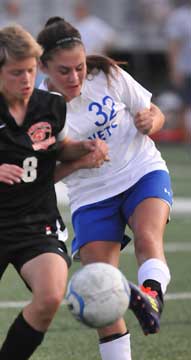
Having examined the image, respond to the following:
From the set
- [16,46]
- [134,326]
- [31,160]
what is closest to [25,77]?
[16,46]

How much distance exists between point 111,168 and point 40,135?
0.93 metres

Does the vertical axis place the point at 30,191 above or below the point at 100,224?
above

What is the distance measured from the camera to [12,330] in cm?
539

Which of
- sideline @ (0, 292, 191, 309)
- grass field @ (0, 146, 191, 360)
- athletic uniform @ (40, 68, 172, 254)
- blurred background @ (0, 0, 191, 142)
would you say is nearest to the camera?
athletic uniform @ (40, 68, 172, 254)

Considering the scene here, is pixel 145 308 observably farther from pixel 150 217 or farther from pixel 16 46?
pixel 16 46

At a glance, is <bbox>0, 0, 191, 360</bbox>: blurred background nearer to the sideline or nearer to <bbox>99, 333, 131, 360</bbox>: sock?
the sideline

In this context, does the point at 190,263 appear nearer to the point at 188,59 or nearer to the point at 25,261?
the point at 25,261

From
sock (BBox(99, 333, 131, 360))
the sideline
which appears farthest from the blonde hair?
the sideline

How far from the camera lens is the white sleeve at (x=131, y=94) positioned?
6469mm

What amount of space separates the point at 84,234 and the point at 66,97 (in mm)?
741

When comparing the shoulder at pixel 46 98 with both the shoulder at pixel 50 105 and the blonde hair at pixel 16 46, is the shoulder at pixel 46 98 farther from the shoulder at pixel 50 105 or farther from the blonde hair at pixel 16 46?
the blonde hair at pixel 16 46

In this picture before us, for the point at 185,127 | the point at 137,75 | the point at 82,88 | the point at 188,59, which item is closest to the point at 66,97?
A: the point at 82,88

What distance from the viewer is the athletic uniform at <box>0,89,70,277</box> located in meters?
5.54

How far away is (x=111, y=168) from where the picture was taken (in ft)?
21.1
